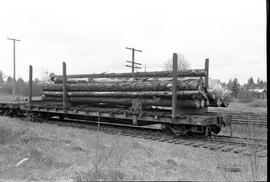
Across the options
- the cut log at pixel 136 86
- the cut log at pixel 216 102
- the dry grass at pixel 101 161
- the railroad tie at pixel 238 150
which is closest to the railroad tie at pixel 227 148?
the railroad tie at pixel 238 150

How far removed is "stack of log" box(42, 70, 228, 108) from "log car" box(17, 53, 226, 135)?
0.10m

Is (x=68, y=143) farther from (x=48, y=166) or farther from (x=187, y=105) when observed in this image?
(x=187, y=105)

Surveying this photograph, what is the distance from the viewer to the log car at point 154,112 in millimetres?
11625

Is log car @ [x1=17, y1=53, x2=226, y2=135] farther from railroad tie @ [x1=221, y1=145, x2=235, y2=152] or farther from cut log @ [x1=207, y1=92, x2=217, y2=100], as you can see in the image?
railroad tie @ [x1=221, y1=145, x2=235, y2=152]

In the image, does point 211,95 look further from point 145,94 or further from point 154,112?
point 145,94

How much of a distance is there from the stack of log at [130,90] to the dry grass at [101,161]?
258 cm

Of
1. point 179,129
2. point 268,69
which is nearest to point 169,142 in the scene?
point 179,129

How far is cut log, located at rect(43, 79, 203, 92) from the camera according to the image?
12.0 metres

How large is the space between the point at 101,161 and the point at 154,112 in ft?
20.8

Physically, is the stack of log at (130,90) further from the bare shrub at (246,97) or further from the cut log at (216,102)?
the bare shrub at (246,97)

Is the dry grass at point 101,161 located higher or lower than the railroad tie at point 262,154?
higher

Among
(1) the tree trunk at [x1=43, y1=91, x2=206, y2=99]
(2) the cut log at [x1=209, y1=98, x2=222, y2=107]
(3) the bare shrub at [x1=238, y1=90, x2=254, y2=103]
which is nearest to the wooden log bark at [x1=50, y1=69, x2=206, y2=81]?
(1) the tree trunk at [x1=43, y1=91, x2=206, y2=99]

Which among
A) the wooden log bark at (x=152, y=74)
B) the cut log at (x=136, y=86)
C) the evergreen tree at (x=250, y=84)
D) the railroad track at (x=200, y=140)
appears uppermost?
the evergreen tree at (x=250, y=84)

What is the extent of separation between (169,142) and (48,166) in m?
5.02
